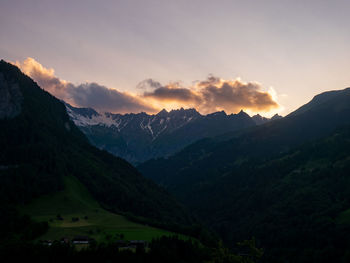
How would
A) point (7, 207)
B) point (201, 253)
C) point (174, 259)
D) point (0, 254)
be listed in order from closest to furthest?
point (0, 254) < point (174, 259) < point (201, 253) < point (7, 207)

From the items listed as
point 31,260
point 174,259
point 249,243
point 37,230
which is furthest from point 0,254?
point 249,243

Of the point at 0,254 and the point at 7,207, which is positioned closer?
the point at 0,254

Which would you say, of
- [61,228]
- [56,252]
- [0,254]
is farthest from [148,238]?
[0,254]

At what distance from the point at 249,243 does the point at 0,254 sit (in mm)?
90578

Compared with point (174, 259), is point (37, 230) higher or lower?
higher

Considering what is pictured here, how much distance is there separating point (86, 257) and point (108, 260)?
29.3 ft

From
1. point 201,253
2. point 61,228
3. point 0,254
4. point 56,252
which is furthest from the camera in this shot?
point 61,228

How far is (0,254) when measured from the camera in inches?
4936

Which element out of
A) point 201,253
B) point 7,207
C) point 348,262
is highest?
point 7,207

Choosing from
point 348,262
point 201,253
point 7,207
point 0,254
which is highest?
point 7,207

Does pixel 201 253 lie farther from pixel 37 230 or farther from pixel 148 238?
pixel 37 230

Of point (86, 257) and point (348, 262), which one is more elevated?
point (86, 257)

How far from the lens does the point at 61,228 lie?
180750 mm

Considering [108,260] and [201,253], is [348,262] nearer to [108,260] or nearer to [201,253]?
[201,253]
